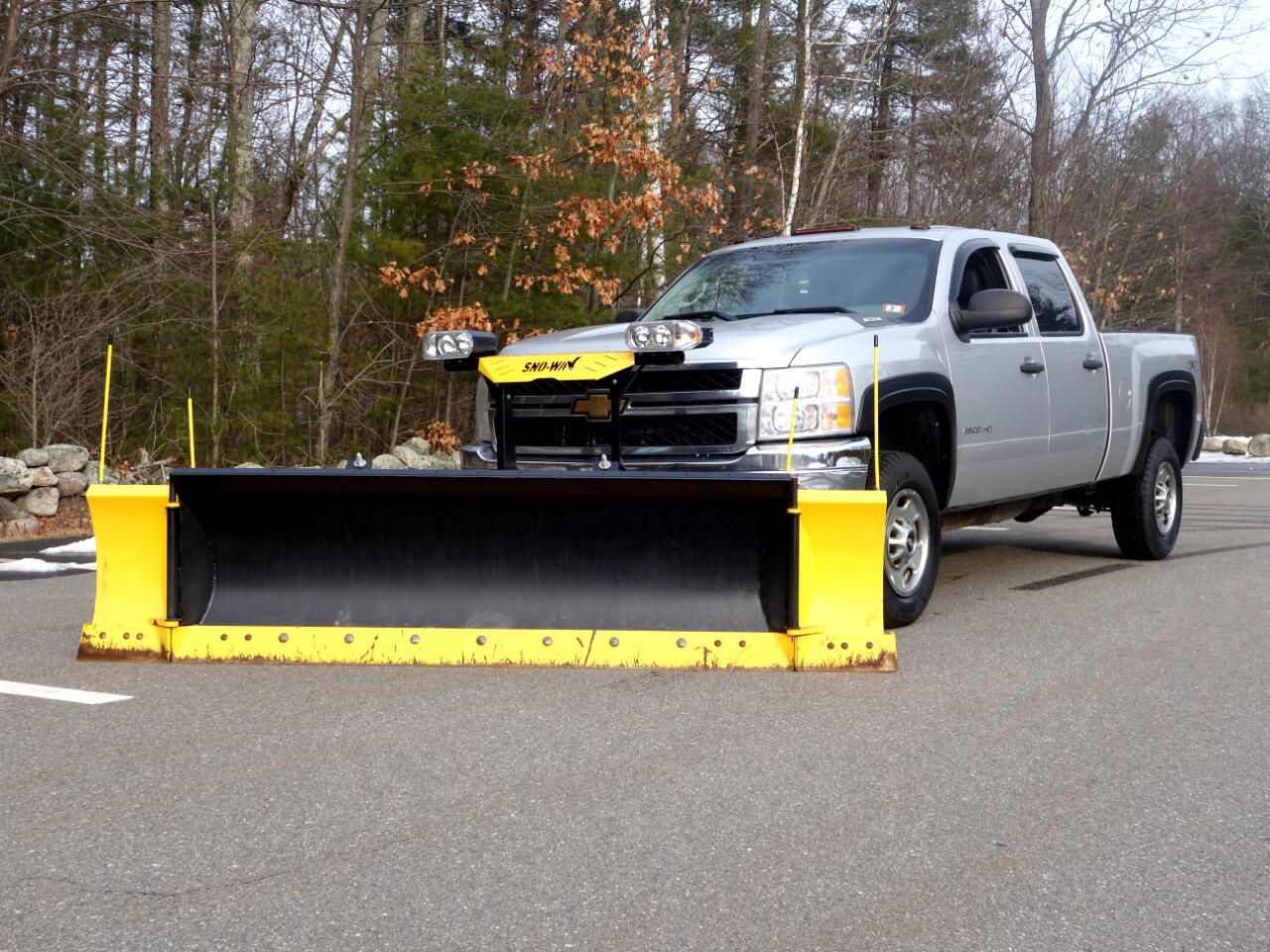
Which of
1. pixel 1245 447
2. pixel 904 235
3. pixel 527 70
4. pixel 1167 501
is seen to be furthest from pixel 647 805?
pixel 1245 447

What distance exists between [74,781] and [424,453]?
11.9 meters

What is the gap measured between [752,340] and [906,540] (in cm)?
126

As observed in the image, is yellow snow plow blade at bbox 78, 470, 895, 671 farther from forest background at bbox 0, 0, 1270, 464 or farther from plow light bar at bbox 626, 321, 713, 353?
forest background at bbox 0, 0, 1270, 464

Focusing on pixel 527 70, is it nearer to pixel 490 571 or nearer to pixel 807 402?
pixel 807 402

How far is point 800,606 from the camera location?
5.90 m

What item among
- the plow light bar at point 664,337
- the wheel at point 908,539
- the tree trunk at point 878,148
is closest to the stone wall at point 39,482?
the plow light bar at point 664,337

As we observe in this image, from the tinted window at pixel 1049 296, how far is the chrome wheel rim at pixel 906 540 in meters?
2.07

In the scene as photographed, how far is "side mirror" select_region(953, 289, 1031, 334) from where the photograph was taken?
7477mm

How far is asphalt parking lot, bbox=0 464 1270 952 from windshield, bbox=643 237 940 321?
1953 mm

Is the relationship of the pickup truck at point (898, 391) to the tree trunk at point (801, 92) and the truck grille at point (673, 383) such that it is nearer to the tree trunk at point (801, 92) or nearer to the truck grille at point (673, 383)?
the truck grille at point (673, 383)

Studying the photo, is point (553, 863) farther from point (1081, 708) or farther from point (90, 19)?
point (90, 19)

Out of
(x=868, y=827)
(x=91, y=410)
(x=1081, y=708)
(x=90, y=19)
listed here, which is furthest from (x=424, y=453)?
(x=868, y=827)

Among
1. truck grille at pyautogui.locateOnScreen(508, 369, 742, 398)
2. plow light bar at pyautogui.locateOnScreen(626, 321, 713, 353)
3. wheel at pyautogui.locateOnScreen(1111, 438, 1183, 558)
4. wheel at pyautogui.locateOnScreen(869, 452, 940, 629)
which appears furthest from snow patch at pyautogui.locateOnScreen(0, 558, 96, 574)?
wheel at pyautogui.locateOnScreen(1111, 438, 1183, 558)

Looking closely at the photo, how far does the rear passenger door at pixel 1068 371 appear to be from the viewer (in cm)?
850
